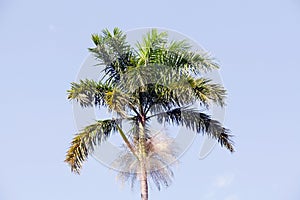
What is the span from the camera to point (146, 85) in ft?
56.9

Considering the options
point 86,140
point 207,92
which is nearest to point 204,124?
point 207,92

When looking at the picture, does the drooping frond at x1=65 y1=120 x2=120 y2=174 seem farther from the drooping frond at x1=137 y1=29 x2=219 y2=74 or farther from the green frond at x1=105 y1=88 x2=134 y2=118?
the drooping frond at x1=137 y1=29 x2=219 y2=74

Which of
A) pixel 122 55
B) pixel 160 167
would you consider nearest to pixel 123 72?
pixel 122 55

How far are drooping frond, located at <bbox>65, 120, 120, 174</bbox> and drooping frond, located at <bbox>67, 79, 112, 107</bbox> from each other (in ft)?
2.27

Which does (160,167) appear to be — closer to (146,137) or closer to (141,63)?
(146,137)

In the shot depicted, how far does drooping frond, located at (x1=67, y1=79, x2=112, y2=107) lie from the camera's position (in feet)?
57.5

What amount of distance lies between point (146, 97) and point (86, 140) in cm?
204

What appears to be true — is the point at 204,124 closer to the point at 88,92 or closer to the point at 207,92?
the point at 207,92

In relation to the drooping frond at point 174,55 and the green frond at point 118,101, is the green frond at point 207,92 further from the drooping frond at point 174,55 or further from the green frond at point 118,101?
the green frond at point 118,101

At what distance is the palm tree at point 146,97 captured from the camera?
1686 centimetres

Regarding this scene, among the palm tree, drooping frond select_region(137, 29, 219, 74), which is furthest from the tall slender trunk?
drooping frond select_region(137, 29, 219, 74)

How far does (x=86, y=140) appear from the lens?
1688 cm

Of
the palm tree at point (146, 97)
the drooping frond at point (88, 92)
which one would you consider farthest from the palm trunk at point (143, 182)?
the drooping frond at point (88, 92)

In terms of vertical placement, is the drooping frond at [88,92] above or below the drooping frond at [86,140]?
above
